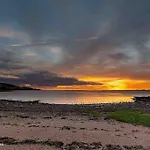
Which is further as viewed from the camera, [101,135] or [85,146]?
[101,135]

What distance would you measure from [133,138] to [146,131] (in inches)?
170

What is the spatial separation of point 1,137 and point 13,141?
4.69 ft

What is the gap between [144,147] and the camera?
21031mm

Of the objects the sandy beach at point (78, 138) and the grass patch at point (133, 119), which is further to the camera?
the grass patch at point (133, 119)

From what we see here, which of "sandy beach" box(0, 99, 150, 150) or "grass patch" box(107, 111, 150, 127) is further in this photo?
"grass patch" box(107, 111, 150, 127)

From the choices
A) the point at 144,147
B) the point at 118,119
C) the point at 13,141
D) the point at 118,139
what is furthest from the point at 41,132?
the point at 118,119

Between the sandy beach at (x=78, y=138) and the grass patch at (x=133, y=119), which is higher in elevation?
the grass patch at (x=133, y=119)

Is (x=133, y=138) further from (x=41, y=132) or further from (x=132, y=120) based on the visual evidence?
(x=132, y=120)

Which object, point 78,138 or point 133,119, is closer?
point 78,138

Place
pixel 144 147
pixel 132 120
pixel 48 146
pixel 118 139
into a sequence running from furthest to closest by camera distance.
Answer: pixel 132 120 < pixel 118 139 < pixel 144 147 < pixel 48 146

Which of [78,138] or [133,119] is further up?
[133,119]

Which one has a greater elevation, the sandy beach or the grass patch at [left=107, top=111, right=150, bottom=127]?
the grass patch at [left=107, top=111, right=150, bottom=127]

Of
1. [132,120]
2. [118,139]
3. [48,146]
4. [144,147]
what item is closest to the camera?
[48,146]

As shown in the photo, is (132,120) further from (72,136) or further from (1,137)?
(1,137)
